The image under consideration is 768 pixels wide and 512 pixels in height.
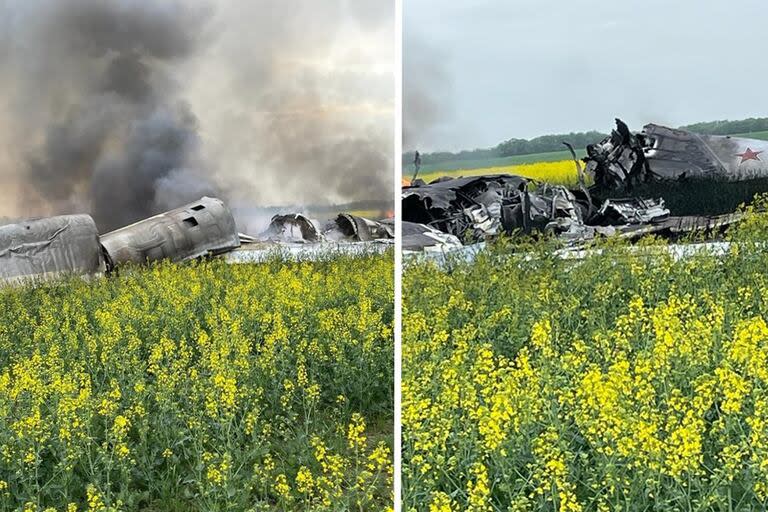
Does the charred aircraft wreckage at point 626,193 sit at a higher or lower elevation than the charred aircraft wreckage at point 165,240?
higher

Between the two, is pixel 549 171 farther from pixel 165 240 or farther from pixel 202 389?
pixel 165 240

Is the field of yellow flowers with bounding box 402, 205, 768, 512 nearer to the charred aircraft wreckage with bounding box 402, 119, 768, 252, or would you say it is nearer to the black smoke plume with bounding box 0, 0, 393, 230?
the charred aircraft wreckage with bounding box 402, 119, 768, 252

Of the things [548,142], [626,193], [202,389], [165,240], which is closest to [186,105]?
[165,240]

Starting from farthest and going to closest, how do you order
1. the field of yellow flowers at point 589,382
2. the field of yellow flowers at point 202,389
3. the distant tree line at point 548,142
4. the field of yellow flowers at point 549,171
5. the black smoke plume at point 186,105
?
the black smoke plume at point 186,105
the field of yellow flowers at point 202,389
the field of yellow flowers at point 549,171
the distant tree line at point 548,142
the field of yellow flowers at point 589,382

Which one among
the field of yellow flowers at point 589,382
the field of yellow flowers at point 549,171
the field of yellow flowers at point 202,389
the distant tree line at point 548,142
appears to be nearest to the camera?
the field of yellow flowers at point 589,382

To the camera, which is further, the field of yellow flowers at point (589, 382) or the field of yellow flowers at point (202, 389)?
the field of yellow flowers at point (202, 389)

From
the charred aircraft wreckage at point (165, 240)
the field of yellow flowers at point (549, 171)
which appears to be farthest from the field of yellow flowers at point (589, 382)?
the charred aircraft wreckage at point (165, 240)

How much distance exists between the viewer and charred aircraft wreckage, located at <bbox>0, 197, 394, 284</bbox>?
257cm

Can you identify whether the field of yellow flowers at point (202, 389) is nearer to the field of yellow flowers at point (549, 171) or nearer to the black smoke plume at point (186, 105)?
the black smoke plume at point (186, 105)

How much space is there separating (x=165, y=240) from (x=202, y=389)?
1.86 ft

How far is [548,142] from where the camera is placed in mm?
2129

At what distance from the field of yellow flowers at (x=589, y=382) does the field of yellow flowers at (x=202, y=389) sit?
0.22 m

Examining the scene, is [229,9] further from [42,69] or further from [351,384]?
[351,384]

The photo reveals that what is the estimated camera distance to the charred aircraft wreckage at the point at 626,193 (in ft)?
6.53
